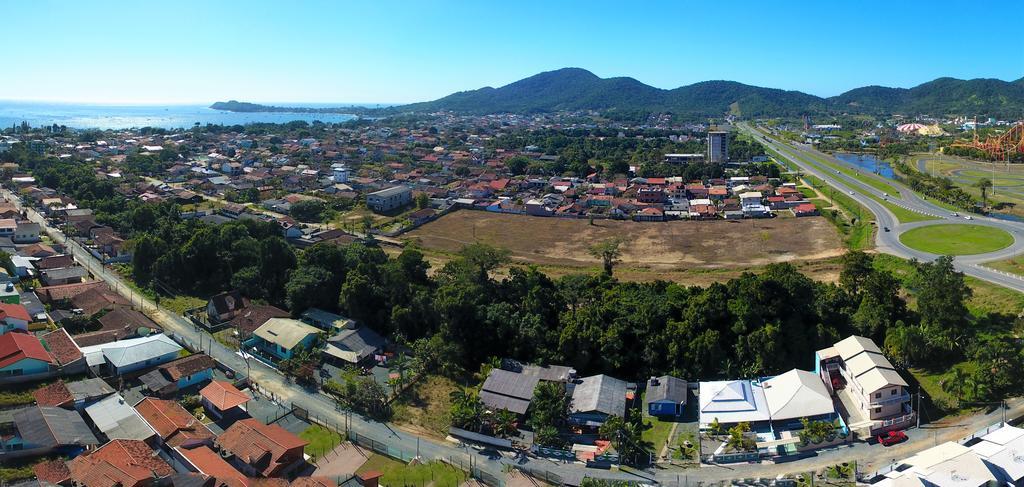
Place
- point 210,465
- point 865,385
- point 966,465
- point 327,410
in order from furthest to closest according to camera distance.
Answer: point 327,410 < point 865,385 < point 210,465 < point 966,465

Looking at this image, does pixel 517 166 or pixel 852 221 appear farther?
pixel 517 166

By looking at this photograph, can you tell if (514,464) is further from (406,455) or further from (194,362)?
(194,362)

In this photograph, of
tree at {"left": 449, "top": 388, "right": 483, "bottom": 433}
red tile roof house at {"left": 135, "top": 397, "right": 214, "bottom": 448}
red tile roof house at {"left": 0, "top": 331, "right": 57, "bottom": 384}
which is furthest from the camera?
red tile roof house at {"left": 0, "top": 331, "right": 57, "bottom": 384}

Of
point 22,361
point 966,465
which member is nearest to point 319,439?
point 22,361

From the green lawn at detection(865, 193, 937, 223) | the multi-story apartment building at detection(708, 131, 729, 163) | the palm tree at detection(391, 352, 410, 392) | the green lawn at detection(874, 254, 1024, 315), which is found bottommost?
the palm tree at detection(391, 352, 410, 392)

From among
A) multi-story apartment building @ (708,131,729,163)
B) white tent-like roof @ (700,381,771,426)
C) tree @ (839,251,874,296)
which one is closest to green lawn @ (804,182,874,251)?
tree @ (839,251,874,296)

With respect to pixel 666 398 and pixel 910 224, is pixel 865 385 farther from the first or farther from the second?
pixel 910 224

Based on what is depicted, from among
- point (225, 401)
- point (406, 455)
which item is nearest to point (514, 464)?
point (406, 455)

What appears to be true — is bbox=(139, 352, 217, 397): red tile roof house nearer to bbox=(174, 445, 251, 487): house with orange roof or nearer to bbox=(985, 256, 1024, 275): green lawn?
bbox=(174, 445, 251, 487): house with orange roof
